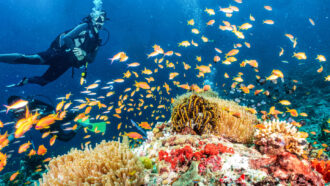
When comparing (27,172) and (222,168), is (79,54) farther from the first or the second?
(27,172)

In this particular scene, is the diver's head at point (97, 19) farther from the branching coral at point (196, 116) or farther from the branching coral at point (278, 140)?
the branching coral at point (278, 140)

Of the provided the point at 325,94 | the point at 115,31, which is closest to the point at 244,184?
the point at 325,94

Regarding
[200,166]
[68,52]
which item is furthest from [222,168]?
[68,52]

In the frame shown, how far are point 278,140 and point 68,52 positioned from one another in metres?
9.88

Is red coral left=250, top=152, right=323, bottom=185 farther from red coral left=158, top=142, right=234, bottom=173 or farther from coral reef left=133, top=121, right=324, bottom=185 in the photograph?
red coral left=158, top=142, right=234, bottom=173

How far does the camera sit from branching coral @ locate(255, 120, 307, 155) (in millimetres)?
3207

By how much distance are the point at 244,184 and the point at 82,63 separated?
9073 mm

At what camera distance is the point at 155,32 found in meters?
47.7

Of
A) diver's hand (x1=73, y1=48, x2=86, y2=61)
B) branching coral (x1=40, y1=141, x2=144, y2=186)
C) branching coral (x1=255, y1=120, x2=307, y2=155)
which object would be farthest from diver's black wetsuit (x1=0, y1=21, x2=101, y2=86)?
branching coral (x1=255, y1=120, x2=307, y2=155)

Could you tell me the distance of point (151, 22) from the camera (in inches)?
1949

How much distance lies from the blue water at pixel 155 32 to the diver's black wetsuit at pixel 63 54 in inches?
875

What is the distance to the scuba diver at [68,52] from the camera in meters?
7.80

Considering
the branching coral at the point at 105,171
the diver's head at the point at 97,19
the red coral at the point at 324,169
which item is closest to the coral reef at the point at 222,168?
the branching coral at the point at 105,171

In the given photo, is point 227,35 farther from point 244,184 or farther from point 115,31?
point 244,184
